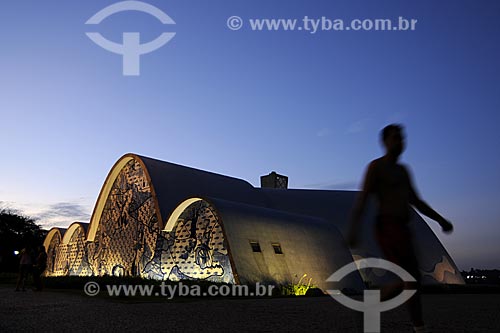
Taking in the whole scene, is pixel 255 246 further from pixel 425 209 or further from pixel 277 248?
pixel 425 209

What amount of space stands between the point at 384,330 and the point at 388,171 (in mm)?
3227

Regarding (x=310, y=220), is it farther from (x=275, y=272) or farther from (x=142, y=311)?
(x=142, y=311)

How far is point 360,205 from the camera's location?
3.87 meters

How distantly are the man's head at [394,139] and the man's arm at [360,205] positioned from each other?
0.90 ft

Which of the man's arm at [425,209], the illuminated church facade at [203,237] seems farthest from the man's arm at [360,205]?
the illuminated church facade at [203,237]

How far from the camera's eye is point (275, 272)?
61.2ft

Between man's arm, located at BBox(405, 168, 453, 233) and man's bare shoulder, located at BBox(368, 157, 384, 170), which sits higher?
man's bare shoulder, located at BBox(368, 157, 384, 170)

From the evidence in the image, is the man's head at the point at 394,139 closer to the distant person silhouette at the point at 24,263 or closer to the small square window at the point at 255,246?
the small square window at the point at 255,246

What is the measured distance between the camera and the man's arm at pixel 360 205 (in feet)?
12.3

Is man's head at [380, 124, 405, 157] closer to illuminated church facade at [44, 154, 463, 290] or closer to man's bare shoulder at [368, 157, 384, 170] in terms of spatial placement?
man's bare shoulder at [368, 157, 384, 170]

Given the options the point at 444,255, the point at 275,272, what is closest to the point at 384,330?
the point at 275,272

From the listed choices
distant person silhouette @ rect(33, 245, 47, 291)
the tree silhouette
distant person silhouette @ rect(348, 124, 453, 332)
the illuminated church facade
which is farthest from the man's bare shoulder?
the tree silhouette

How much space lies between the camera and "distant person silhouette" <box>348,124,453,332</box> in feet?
12.6

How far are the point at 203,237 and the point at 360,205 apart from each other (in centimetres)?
1556
